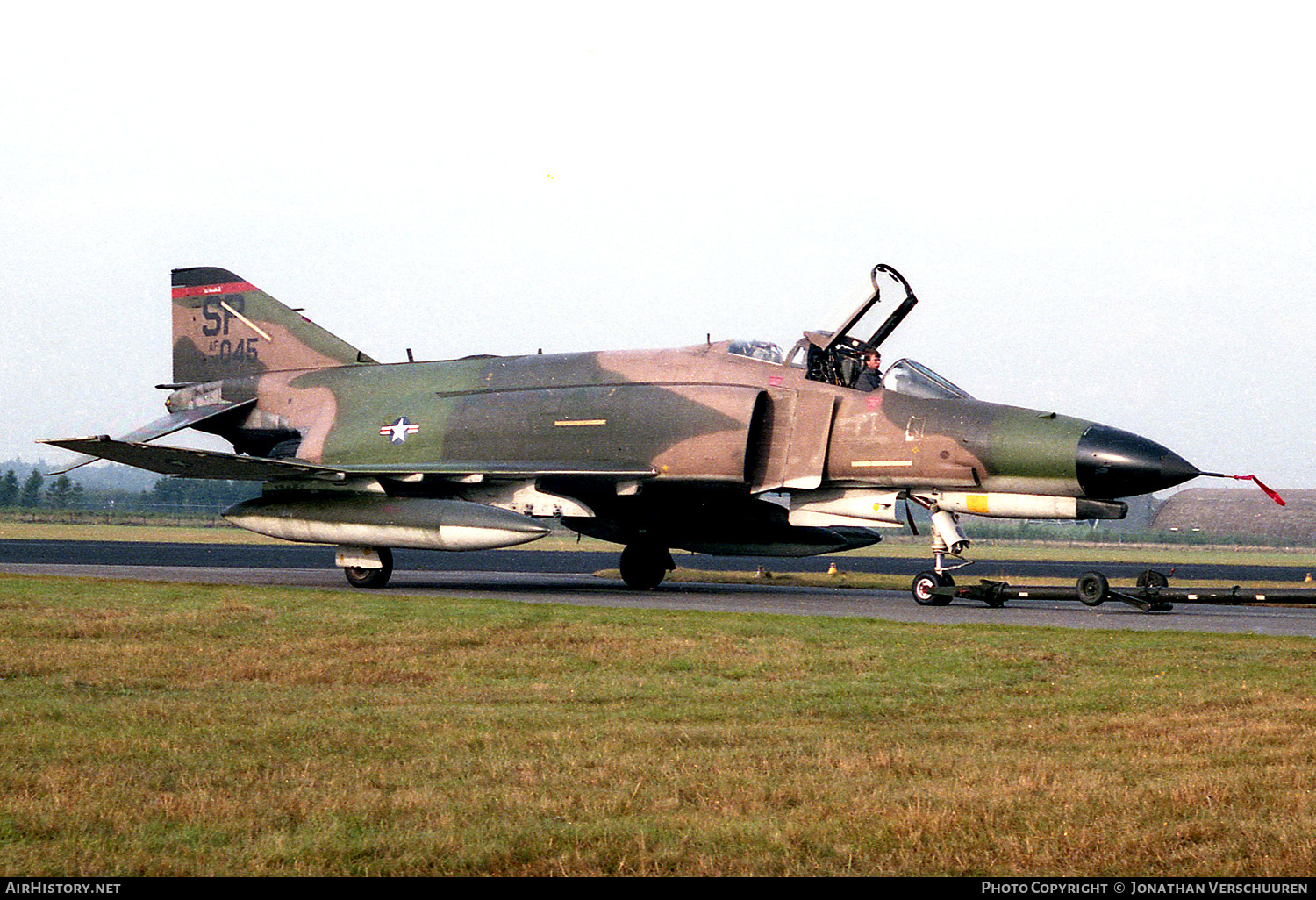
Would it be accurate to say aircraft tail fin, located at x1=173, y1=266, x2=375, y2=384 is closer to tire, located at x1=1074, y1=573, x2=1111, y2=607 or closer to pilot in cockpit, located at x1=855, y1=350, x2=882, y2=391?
pilot in cockpit, located at x1=855, y1=350, x2=882, y2=391

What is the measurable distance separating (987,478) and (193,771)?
1206 centimetres

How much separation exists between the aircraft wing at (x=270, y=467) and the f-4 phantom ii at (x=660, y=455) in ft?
0.13

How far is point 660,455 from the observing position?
17656 millimetres

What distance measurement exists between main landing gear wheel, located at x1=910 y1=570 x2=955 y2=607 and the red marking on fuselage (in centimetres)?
1283

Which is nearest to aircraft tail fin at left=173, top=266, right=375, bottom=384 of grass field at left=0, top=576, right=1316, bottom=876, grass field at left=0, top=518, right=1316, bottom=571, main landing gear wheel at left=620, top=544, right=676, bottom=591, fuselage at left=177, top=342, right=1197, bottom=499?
fuselage at left=177, top=342, right=1197, bottom=499

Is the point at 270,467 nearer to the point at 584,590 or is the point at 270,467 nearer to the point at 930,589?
the point at 584,590

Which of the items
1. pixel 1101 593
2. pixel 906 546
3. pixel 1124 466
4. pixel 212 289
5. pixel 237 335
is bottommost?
pixel 906 546

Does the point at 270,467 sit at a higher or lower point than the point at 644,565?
higher

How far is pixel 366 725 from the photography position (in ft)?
23.1

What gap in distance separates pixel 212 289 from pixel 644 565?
926cm

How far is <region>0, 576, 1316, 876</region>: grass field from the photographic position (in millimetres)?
4629

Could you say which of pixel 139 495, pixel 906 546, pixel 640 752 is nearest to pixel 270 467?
pixel 640 752

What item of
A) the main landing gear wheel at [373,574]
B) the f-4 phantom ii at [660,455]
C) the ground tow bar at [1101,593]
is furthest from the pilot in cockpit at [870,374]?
the main landing gear wheel at [373,574]
